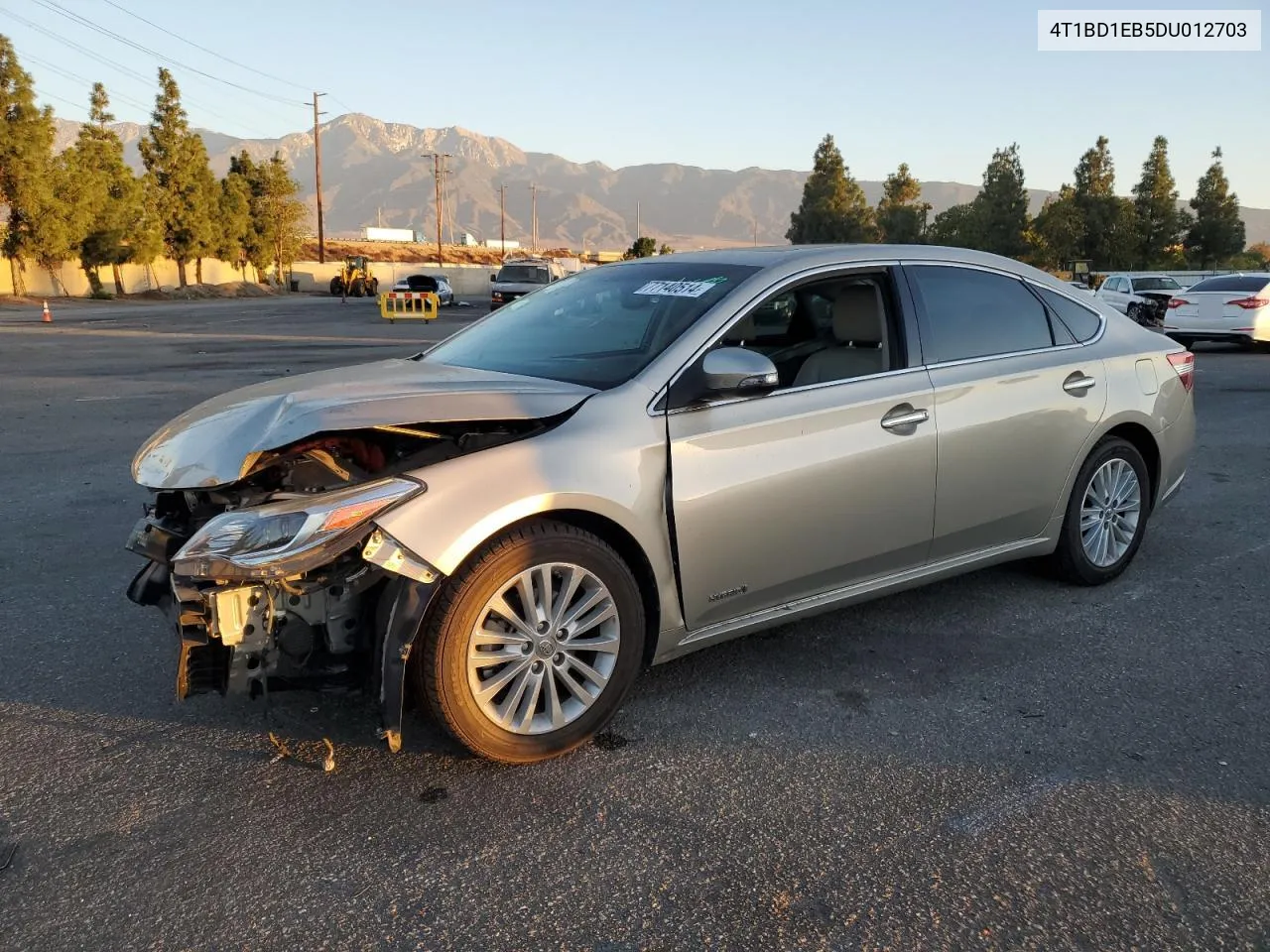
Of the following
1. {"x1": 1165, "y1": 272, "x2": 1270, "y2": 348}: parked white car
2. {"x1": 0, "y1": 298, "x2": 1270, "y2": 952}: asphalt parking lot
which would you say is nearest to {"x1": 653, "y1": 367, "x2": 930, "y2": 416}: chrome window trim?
{"x1": 0, "y1": 298, "x2": 1270, "y2": 952}: asphalt parking lot

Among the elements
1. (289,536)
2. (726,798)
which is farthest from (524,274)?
(726,798)

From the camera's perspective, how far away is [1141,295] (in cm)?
2600

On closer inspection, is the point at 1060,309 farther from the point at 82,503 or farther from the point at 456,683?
the point at 82,503

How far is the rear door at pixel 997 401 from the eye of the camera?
4.23 m

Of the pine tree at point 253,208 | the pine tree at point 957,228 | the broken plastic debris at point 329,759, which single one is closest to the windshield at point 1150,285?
the broken plastic debris at point 329,759

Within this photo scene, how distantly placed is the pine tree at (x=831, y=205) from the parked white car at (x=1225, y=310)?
193 ft

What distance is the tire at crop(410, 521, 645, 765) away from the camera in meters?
3.05

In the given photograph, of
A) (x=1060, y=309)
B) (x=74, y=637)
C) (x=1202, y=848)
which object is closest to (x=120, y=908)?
(x=74, y=637)

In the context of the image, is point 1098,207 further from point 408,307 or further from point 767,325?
point 767,325

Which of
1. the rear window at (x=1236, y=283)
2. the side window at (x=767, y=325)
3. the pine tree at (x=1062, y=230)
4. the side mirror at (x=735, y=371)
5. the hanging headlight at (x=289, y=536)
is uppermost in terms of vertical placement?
the pine tree at (x=1062, y=230)

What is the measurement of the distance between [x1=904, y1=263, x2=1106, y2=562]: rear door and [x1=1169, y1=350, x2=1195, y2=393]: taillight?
678 millimetres

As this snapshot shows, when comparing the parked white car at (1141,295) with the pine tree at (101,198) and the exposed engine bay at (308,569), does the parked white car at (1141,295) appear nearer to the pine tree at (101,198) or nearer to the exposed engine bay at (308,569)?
the exposed engine bay at (308,569)

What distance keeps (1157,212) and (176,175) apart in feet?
179

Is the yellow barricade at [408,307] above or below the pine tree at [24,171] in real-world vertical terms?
below
